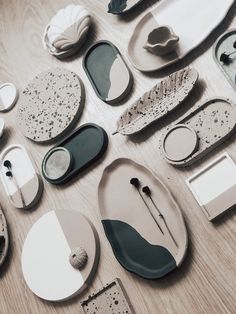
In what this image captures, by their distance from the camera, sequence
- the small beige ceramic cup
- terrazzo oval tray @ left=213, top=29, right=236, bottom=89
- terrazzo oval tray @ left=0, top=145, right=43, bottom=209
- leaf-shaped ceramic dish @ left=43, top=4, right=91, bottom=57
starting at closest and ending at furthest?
terrazzo oval tray @ left=213, top=29, right=236, bottom=89, the small beige ceramic cup, terrazzo oval tray @ left=0, top=145, right=43, bottom=209, leaf-shaped ceramic dish @ left=43, top=4, right=91, bottom=57

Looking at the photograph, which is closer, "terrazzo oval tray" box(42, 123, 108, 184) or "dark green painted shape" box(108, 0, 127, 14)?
"terrazzo oval tray" box(42, 123, 108, 184)

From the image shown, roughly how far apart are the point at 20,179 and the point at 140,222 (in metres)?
0.44

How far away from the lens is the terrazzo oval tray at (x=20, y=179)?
1.20 meters

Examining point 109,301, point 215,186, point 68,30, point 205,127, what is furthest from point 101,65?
point 109,301

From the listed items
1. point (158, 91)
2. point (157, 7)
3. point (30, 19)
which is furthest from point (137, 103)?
point (30, 19)

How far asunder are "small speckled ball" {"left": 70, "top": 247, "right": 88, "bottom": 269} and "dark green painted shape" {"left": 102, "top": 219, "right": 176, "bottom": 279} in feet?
0.26

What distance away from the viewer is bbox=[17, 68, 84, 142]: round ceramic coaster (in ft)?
4.04

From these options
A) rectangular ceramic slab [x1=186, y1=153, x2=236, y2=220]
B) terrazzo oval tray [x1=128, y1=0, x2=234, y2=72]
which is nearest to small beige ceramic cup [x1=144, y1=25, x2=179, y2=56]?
A: terrazzo oval tray [x1=128, y1=0, x2=234, y2=72]

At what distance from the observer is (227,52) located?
1.01 m

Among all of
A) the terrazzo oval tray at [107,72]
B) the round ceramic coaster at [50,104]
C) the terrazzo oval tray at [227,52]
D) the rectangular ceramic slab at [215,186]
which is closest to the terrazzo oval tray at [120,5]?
the terrazzo oval tray at [107,72]

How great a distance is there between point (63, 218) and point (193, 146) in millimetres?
400

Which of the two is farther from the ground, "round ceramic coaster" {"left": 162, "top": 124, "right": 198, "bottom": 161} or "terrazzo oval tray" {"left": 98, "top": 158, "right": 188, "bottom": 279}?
"round ceramic coaster" {"left": 162, "top": 124, "right": 198, "bottom": 161}

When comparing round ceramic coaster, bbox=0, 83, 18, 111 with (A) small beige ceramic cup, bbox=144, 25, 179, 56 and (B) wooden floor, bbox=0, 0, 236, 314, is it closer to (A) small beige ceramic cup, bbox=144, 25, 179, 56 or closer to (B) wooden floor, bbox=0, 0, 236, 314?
(B) wooden floor, bbox=0, 0, 236, 314

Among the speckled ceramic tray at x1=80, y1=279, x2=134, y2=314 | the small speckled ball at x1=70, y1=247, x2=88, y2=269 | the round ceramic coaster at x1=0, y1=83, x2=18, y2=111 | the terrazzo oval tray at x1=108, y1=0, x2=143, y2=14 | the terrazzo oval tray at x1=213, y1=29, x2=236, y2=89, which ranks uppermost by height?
the terrazzo oval tray at x1=108, y1=0, x2=143, y2=14
